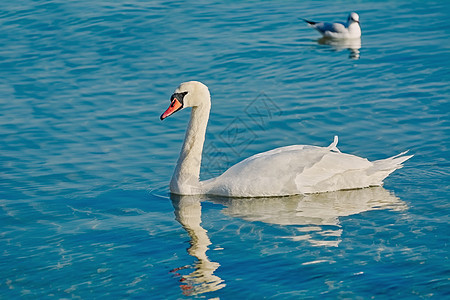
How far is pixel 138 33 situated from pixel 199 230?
1152 cm

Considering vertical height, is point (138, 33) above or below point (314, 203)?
above

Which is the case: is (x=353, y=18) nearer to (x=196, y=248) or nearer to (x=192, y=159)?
(x=192, y=159)

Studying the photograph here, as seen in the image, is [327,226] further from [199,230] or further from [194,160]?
[194,160]

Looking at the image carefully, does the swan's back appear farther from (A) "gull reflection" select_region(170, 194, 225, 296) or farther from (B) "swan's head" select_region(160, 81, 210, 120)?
(B) "swan's head" select_region(160, 81, 210, 120)

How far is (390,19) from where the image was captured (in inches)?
854

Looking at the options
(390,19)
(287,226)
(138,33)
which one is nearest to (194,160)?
(287,226)

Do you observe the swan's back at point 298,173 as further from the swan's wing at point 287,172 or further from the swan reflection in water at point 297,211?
the swan reflection in water at point 297,211

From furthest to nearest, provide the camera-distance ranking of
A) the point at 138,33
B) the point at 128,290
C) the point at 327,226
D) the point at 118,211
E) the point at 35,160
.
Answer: the point at 138,33, the point at 35,160, the point at 118,211, the point at 327,226, the point at 128,290

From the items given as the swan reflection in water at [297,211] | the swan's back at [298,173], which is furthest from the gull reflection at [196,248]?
the swan's back at [298,173]

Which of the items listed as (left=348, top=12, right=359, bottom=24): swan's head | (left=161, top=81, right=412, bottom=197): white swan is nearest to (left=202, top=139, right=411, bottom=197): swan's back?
(left=161, top=81, right=412, bottom=197): white swan

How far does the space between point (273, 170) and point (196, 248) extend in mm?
1985

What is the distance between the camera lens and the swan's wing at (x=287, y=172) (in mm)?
11125

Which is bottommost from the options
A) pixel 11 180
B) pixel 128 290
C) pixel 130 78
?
pixel 128 290

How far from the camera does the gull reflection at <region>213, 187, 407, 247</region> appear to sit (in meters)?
9.92
